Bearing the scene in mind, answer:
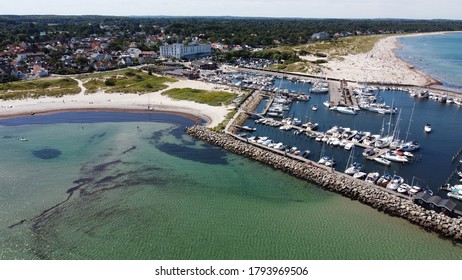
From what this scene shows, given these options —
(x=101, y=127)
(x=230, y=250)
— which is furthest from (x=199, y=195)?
(x=101, y=127)

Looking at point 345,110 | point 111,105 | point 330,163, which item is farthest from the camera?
point 111,105

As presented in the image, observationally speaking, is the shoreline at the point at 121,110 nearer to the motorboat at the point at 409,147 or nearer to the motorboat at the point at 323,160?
the motorboat at the point at 323,160

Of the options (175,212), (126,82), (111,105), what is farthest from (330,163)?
(126,82)

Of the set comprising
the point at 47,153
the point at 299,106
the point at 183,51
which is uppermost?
the point at 183,51

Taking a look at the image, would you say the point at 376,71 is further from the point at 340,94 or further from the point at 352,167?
the point at 352,167

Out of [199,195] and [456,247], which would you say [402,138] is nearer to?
[456,247]

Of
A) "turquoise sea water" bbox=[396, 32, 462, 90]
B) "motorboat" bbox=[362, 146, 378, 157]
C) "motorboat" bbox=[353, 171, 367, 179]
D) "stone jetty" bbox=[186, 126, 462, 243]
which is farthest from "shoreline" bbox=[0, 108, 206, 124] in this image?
"turquoise sea water" bbox=[396, 32, 462, 90]
